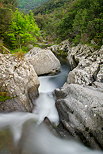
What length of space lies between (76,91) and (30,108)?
317 centimetres

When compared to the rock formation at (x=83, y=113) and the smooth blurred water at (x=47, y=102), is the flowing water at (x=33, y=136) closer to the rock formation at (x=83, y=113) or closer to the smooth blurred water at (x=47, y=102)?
the smooth blurred water at (x=47, y=102)

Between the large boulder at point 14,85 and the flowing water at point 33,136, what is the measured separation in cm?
52

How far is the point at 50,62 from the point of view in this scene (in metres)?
13.4

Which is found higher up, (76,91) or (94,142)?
(76,91)

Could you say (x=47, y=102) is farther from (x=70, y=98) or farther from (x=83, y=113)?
(x=83, y=113)

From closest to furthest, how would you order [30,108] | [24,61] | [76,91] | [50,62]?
[76,91] → [30,108] → [24,61] → [50,62]

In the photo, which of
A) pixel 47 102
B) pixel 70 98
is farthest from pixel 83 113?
pixel 47 102

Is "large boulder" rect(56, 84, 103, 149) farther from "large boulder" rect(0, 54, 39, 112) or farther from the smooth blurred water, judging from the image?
"large boulder" rect(0, 54, 39, 112)

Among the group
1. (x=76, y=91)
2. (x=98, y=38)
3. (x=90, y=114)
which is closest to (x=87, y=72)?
(x=76, y=91)

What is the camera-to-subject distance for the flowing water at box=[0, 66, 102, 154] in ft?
18.1

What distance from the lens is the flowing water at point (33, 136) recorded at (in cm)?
552

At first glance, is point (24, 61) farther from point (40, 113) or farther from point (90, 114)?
point (90, 114)

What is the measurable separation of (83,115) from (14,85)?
431 centimetres

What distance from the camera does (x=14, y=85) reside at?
745 centimetres
